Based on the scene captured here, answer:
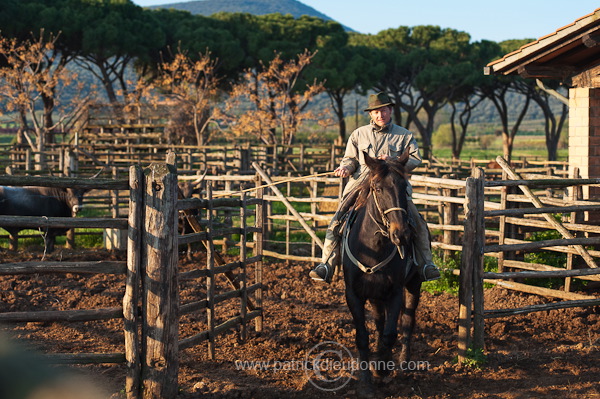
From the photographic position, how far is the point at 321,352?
7.00m

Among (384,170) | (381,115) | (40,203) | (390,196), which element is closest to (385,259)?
(390,196)

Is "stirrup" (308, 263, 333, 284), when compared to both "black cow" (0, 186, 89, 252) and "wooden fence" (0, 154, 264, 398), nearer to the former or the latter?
"wooden fence" (0, 154, 264, 398)

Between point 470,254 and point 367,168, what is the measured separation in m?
1.38

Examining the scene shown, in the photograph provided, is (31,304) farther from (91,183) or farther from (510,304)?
(510,304)

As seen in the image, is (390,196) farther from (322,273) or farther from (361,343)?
(361,343)

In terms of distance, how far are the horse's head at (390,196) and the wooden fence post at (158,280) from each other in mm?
1771

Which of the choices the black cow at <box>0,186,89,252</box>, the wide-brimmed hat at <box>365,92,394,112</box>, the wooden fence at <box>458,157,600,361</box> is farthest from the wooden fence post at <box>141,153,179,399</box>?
the black cow at <box>0,186,89,252</box>

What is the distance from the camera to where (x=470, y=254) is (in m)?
6.94

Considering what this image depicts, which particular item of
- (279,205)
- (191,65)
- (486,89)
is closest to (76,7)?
(191,65)

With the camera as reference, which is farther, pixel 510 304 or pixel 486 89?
pixel 486 89

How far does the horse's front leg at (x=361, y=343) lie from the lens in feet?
19.6

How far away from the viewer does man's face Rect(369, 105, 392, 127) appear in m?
6.86

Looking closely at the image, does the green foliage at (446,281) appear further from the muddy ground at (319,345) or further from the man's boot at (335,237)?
the man's boot at (335,237)

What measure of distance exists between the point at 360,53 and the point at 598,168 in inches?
1329
